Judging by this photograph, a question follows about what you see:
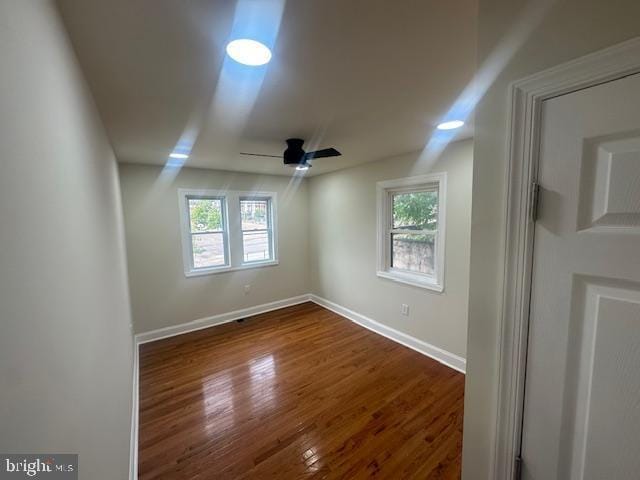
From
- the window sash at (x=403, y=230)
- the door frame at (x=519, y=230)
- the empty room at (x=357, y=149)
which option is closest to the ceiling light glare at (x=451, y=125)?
the empty room at (x=357, y=149)

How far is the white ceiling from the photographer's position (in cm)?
94

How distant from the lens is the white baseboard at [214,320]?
350cm

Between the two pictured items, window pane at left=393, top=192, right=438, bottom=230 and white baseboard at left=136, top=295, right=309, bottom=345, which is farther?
white baseboard at left=136, top=295, right=309, bottom=345

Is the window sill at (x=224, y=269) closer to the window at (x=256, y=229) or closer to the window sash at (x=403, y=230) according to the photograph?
the window at (x=256, y=229)

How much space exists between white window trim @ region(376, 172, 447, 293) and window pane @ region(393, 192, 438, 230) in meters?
0.10

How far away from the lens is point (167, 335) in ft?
11.8

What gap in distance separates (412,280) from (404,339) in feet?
2.48

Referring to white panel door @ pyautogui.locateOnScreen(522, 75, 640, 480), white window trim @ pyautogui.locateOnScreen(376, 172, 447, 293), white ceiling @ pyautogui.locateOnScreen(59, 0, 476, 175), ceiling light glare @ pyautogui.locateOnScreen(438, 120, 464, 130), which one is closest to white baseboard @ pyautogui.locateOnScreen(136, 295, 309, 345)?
white window trim @ pyautogui.locateOnScreen(376, 172, 447, 293)

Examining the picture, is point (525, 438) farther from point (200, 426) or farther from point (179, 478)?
point (200, 426)

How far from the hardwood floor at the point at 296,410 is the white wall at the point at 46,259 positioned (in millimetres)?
1002

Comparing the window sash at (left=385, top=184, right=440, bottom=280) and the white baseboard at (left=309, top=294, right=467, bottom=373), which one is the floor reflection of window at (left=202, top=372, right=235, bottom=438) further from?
the window sash at (left=385, top=184, right=440, bottom=280)

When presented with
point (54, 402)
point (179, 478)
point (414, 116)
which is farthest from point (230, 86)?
point (179, 478)

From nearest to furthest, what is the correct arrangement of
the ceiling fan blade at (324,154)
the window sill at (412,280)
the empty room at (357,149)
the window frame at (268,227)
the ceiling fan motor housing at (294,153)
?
the empty room at (357,149) → the ceiling fan blade at (324,154) → the ceiling fan motor housing at (294,153) → the window sill at (412,280) → the window frame at (268,227)

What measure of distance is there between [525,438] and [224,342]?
3.29m
